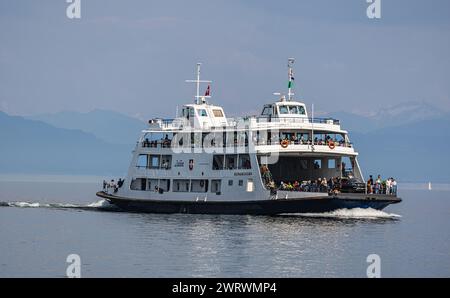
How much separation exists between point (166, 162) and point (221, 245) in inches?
691

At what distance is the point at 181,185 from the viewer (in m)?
65.0

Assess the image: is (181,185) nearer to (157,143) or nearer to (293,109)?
(157,143)

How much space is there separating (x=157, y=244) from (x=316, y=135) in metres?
16.8

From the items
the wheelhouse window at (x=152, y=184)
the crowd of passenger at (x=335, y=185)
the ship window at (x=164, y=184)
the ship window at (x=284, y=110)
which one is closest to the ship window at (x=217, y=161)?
the ship window at (x=164, y=184)

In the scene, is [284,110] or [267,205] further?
[284,110]

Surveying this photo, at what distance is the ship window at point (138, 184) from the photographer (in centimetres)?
6712

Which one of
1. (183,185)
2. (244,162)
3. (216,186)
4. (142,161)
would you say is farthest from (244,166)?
(142,161)

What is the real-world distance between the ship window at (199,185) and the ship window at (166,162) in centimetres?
222

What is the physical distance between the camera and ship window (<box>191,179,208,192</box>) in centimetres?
6381

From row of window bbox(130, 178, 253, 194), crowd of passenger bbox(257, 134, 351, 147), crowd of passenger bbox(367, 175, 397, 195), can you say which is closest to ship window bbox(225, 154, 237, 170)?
row of window bbox(130, 178, 253, 194)

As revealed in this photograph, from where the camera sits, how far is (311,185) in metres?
59.8

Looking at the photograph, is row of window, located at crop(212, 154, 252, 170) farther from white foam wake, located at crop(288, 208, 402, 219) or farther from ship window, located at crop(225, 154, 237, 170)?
white foam wake, located at crop(288, 208, 402, 219)

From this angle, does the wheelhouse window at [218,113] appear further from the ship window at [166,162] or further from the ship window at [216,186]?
the ship window at [216,186]
